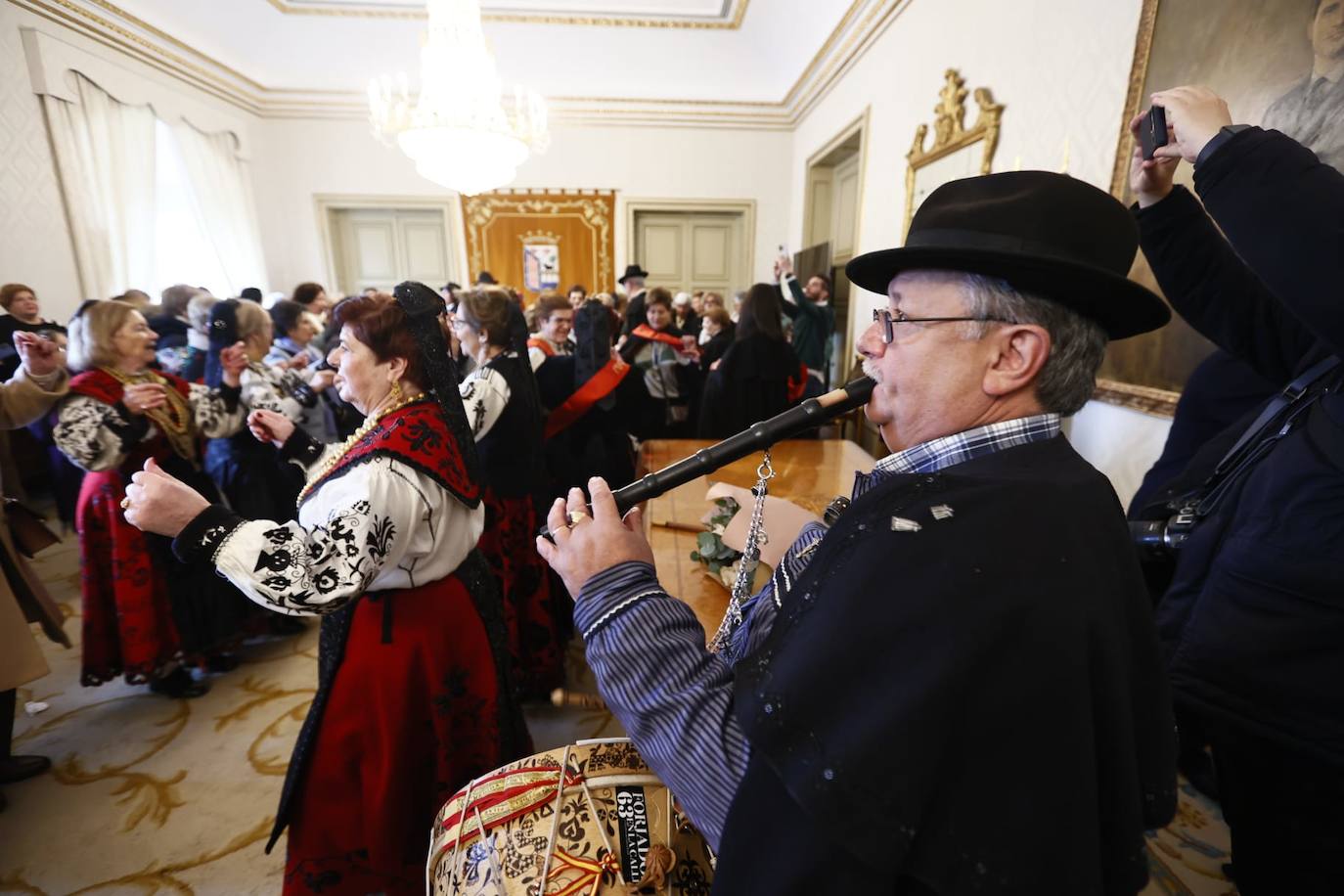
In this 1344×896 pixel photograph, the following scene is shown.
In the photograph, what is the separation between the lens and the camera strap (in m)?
0.99

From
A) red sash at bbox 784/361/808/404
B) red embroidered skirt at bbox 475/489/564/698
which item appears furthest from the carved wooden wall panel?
red embroidered skirt at bbox 475/489/564/698

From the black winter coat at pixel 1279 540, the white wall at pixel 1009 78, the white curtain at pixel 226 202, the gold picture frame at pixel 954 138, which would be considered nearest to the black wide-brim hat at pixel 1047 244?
the black winter coat at pixel 1279 540

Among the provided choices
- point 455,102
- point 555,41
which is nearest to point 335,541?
point 455,102

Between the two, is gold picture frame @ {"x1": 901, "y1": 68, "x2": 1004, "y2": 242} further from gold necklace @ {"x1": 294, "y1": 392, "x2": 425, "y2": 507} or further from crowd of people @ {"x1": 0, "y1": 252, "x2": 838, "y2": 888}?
gold necklace @ {"x1": 294, "y1": 392, "x2": 425, "y2": 507}

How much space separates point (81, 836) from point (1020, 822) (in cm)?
250

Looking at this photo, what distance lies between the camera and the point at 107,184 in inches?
191

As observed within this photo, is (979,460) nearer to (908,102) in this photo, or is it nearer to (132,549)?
(132,549)

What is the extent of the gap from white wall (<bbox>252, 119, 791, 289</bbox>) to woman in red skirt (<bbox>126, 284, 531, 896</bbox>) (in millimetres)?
6732

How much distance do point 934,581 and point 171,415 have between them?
2.65m

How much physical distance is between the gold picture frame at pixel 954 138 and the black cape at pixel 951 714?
124 inches

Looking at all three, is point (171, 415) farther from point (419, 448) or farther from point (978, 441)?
point (978, 441)

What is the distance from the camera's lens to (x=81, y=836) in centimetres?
172

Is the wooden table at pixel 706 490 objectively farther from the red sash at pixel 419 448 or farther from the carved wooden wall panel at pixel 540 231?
the carved wooden wall panel at pixel 540 231

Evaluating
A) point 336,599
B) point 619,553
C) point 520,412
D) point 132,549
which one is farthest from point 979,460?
point 132,549
